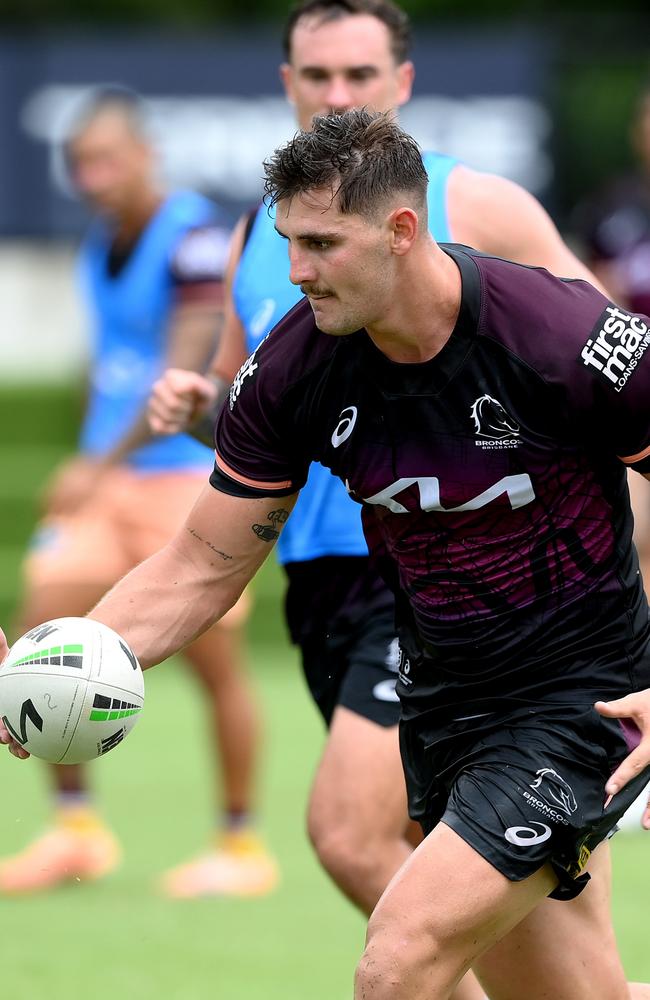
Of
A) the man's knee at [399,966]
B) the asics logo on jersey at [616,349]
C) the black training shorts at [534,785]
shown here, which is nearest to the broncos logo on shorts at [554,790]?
the black training shorts at [534,785]

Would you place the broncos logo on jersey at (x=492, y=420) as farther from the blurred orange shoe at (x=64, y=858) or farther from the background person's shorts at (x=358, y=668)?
the blurred orange shoe at (x=64, y=858)

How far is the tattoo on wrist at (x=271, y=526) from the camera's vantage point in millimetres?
4227

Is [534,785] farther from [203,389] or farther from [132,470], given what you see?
[132,470]

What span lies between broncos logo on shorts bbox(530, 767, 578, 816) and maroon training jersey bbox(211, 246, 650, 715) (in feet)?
0.72

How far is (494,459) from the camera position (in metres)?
3.90

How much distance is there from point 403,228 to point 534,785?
1.18 metres

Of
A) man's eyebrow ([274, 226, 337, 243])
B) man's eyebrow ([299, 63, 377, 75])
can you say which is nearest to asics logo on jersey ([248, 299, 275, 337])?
man's eyebrow ([299, 63, 377, 75])

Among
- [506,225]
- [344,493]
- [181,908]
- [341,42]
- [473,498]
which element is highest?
[341,42]

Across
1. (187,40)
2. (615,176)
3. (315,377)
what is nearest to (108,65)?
(187,40)

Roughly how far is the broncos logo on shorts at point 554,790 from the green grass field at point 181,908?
6.60ft

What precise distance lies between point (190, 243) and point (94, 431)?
0.95 metres

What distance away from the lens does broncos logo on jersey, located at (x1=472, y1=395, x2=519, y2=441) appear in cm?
387

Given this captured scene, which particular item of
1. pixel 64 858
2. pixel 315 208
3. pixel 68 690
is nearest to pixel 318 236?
pixel 315 208

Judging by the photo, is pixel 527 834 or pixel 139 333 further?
pixel 139 333
